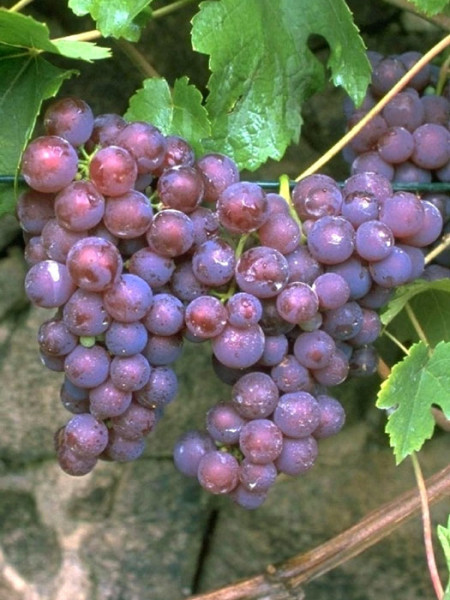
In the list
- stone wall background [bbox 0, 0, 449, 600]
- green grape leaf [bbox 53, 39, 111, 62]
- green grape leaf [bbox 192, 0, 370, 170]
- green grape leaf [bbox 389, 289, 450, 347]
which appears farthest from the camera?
stone wall background [bbox 0, 0, 449, 600]

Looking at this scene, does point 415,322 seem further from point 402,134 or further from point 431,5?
point 431,5

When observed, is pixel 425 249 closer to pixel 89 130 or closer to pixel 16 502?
pixel 89 130

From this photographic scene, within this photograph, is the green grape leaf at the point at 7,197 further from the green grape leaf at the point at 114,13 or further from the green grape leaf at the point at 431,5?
the green grape leaf at the point at 431,5

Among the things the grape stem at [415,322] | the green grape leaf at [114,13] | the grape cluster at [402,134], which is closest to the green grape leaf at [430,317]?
the grape stem at [415,322]

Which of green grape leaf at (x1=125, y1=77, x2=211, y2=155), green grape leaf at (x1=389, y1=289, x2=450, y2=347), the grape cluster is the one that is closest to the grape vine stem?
green grape leaf at (x1=389, y1=289, x2=450, y2=347)

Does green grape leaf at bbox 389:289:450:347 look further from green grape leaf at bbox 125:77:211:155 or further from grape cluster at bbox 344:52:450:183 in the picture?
green grape leaf at bbox 125:77:211:155

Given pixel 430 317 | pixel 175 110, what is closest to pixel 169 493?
pixel 430 317

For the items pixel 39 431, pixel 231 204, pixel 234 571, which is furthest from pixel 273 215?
pixel 234 571
